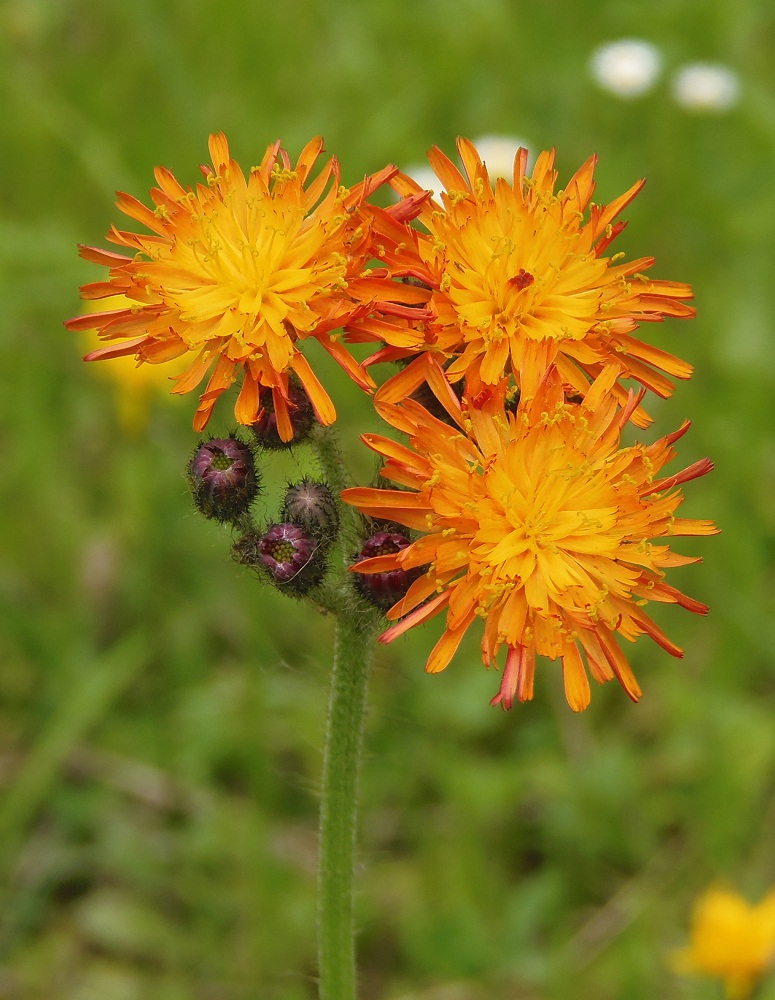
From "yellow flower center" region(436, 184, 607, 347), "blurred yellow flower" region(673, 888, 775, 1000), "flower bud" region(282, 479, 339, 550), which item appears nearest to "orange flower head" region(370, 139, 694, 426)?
"yellow flower center" region(436, 184, 607, 347)

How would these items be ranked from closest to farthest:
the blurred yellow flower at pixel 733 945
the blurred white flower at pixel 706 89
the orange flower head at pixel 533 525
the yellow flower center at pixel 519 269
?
the orange flower head at pixel 533 525 < the yellow flower center at pixel 519 269 < the blurred yellow flower at pixel 733 945 < the blurred white flower at pixel 706 89

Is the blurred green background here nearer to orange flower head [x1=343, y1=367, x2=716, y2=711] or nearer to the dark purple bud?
the dark purple bud

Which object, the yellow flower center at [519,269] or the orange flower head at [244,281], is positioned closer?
the orange flower head at [244,281]

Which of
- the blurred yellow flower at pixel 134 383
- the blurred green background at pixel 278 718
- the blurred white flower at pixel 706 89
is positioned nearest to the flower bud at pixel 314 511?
the blurred green background at pixel 278 718

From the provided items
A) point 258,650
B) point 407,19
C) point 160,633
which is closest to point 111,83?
point 407,19

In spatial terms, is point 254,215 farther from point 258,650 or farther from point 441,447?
point 258,650

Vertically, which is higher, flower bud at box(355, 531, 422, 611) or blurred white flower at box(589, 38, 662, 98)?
blurred white flower at box(589, 38, 662, 98)

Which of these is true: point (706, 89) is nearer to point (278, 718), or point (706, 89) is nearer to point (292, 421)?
point (278, 718)

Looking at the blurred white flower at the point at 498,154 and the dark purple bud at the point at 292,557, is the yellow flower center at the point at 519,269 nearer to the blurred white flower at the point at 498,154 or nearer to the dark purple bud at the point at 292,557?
the dark purple bud at the point at 292,557
